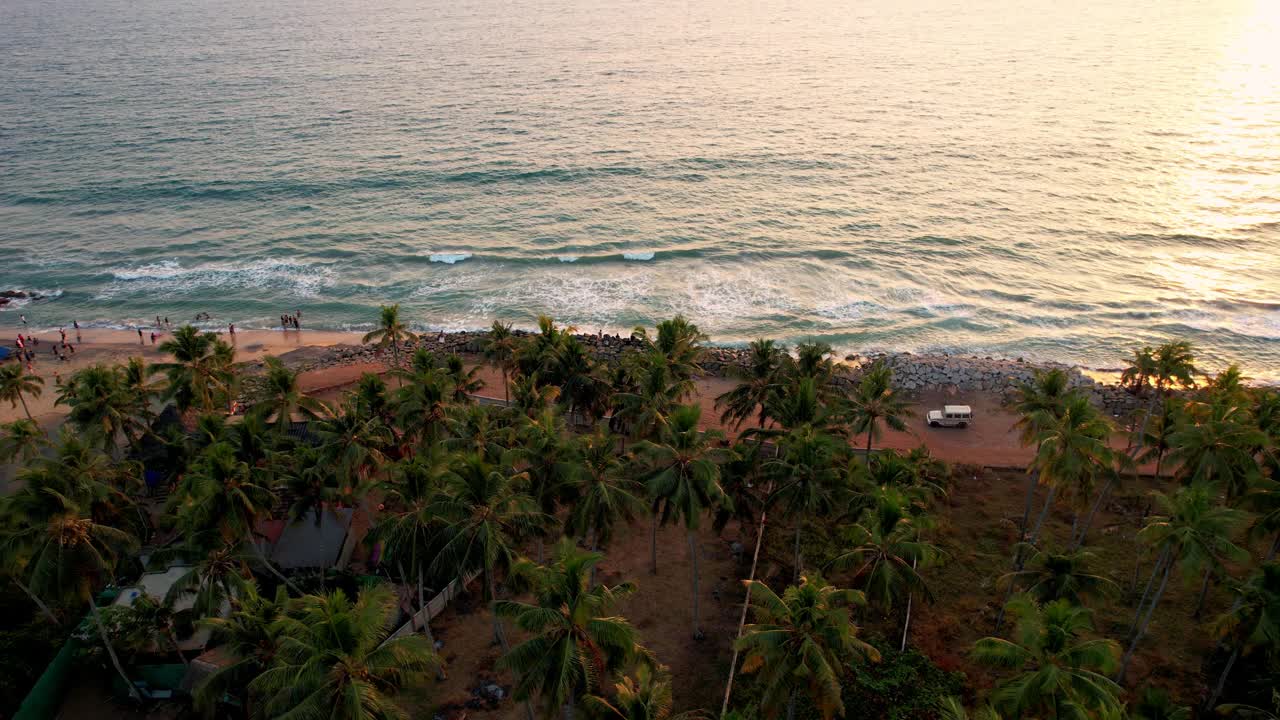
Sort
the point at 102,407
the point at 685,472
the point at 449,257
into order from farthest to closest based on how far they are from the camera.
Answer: the point at 449,257, the point at 102,407, the point at 685,472

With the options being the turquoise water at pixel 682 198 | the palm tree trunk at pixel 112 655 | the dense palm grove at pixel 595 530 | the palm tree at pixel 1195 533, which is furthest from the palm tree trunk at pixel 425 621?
the turquoise water at pixel 682 198

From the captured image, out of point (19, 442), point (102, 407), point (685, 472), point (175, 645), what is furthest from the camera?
point (102, 407)

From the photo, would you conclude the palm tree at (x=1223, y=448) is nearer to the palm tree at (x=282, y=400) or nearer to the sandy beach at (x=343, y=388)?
the sandy beach at (x=343, y=388)

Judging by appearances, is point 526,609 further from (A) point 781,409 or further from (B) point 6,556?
(B) point 6,556

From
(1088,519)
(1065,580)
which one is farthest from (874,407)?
(1088,519)

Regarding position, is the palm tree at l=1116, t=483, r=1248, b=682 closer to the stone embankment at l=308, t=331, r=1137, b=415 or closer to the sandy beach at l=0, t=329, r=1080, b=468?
the sandy beach at l=0, t=329, r=1080, b=468

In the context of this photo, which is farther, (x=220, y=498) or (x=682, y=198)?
(x=682, y=198)

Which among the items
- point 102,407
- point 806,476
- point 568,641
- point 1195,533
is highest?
point 102,407

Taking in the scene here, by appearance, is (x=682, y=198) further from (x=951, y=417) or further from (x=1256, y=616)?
(x=1256, y=616)
